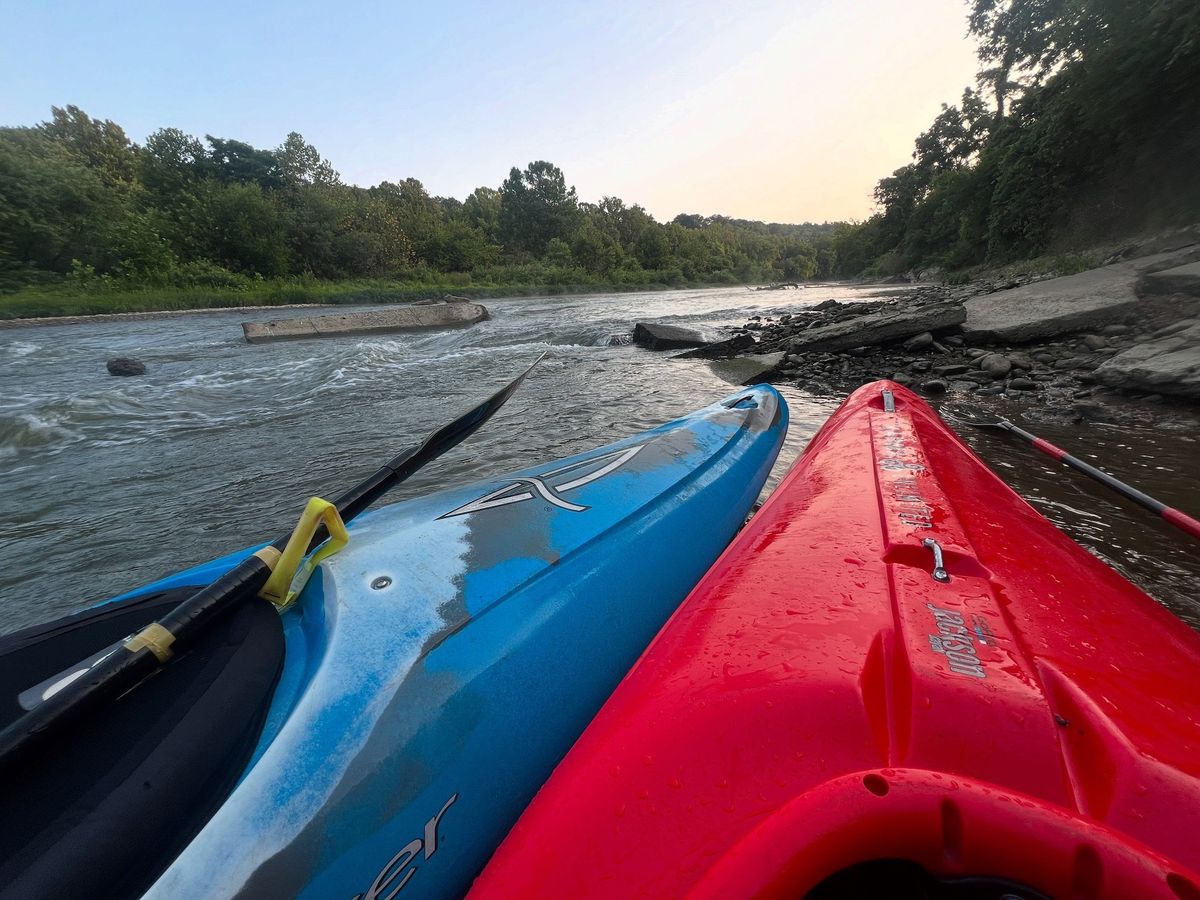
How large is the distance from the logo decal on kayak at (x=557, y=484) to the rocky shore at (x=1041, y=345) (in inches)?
148

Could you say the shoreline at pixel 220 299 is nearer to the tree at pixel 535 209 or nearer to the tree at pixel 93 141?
the tree at pixel 535 209

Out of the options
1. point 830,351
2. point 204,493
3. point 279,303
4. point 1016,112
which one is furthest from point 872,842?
point 1016,112

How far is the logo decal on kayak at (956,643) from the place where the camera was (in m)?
0.82

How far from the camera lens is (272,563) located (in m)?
1.17

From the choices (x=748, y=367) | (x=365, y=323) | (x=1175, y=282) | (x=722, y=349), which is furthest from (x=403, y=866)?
(x=365, y=323)

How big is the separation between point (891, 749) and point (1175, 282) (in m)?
6.86

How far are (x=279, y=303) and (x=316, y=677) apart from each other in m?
25.7

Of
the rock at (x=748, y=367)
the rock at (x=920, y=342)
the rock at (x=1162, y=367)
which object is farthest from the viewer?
the rock at (x=748, y=367)

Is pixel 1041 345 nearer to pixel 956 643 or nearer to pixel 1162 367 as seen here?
pixel 1162 367

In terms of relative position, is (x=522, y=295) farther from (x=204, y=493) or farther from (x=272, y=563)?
(x=272, y=563)

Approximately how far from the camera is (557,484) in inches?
73.1

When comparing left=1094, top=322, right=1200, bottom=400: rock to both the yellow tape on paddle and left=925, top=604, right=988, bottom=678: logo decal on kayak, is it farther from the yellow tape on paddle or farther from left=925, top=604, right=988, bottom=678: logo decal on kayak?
the yellow tape on paddle

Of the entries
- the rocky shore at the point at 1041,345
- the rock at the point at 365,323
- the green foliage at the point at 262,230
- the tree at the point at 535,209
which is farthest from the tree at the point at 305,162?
the rocky shore at the point at 1041,345

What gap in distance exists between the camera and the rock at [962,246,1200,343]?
16.3 feet
